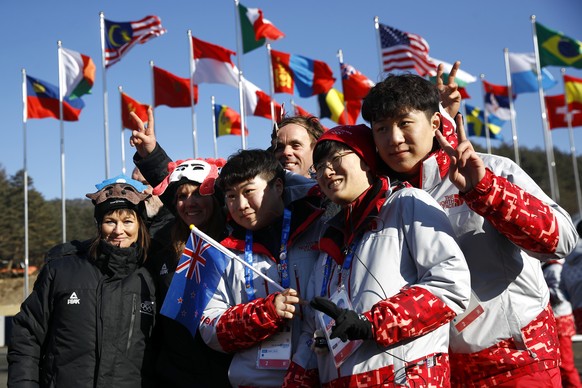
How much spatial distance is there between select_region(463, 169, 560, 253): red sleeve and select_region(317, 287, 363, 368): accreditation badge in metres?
0.62

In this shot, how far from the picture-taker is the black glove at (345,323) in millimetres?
2520

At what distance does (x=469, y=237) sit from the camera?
2.94 metres

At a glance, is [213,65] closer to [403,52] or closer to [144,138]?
[403,52]

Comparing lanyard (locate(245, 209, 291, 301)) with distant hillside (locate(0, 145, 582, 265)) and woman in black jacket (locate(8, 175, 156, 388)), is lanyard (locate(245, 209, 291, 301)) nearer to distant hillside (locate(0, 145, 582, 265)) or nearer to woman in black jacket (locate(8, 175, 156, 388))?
woman in black jacket (locate(8, 175, 156, 388))

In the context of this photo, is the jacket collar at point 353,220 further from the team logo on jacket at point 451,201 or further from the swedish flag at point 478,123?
the swedish flag at point 478,123

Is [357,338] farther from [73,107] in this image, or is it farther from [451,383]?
[73,107]

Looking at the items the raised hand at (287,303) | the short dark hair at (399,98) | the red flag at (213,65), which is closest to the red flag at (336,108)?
the red flag at (213,65)

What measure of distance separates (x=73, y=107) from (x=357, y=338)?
75.3 feet

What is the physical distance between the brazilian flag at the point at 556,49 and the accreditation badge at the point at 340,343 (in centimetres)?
2183

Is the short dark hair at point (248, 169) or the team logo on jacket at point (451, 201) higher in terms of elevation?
the short dark hair at point (248, 169)

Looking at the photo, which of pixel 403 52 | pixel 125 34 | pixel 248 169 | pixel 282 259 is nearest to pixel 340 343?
pixel 282 259

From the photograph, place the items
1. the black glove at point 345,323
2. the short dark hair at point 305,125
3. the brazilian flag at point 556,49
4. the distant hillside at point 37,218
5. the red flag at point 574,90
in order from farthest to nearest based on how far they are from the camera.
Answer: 1. the distant hillside at point 37,218
2. the red flag at point 574,90
3. the brazilian flag at point 556,49
4. the short dark hair at point 305,125
5. the black glove at point 345,323

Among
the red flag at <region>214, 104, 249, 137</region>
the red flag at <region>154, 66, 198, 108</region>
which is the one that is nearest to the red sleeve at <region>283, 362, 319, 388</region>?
the red flag at <region>154, 66, 198, 108</region>

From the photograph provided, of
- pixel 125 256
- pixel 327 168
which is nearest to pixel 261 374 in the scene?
pixel 327 168
